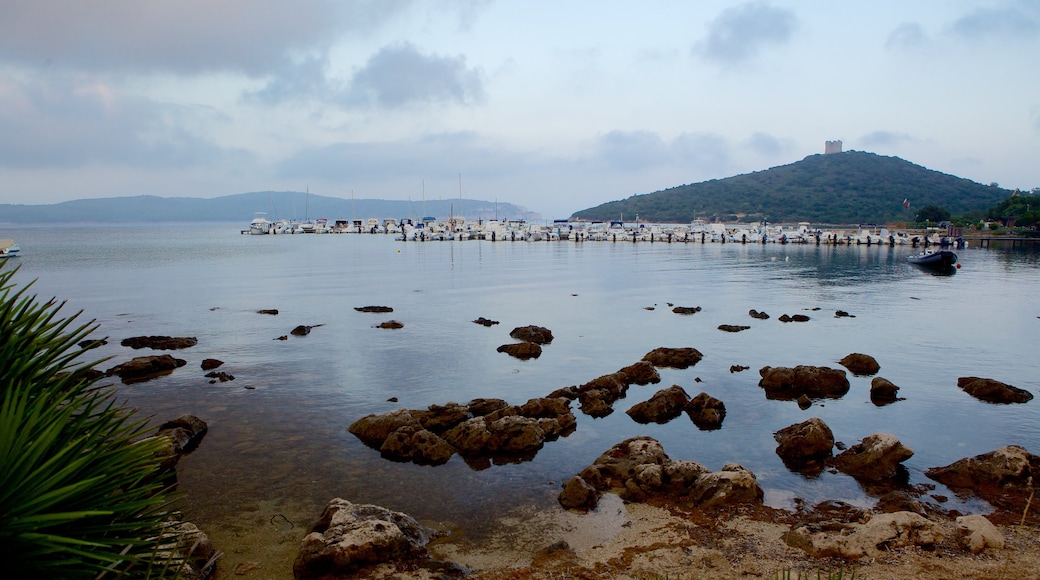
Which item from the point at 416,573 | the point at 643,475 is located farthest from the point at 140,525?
the point at 643,475

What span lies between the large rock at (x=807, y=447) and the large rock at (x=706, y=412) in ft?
7.78

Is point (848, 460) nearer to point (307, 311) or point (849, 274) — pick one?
point (307, 311)

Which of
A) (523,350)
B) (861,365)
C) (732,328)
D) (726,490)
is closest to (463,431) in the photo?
(726,490)

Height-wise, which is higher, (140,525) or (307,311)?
(140,525)

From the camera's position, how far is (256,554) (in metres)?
10.2

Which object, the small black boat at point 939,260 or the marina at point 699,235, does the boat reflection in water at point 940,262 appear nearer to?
the small black boat at point 939,260

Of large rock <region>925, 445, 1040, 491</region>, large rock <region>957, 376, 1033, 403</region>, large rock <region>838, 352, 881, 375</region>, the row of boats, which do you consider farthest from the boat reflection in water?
large rock <region>925, 445, 1040, 491</region>

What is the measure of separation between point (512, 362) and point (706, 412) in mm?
8816

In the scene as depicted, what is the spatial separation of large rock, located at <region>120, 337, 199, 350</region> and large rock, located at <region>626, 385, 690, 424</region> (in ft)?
61.9

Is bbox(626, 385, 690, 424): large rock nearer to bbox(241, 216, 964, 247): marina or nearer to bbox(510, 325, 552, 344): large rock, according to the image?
bbox(510, 325, 552, 344): large rock

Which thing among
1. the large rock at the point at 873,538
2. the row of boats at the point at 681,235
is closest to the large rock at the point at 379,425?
the large rock at the point at 873,538

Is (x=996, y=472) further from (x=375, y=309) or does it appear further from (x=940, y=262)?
(x=940, y=262)

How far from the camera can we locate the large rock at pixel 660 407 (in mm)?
17641

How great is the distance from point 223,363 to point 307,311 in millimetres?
13563
